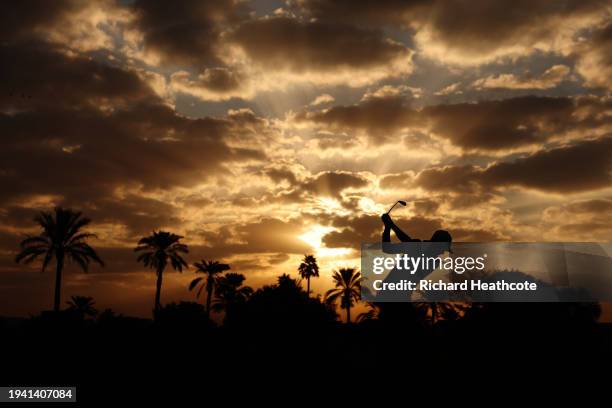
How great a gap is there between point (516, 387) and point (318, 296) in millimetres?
25914

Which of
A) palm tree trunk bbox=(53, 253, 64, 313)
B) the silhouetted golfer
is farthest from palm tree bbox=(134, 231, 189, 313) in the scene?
the silhouetted golfer

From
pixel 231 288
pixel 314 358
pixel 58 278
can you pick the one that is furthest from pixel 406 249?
pixel 231 288

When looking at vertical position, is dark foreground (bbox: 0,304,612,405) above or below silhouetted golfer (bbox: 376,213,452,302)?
below

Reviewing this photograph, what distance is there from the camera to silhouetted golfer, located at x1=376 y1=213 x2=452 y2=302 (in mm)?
11578

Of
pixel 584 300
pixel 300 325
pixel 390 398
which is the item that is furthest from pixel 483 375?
pixel 584 300

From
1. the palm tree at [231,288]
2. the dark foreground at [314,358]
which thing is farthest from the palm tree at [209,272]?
the dark foreground at [314,358]

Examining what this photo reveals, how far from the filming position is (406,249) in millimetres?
12234

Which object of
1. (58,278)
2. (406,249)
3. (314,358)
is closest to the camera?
(406,249)

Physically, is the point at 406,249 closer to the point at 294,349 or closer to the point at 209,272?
the point at 294,349

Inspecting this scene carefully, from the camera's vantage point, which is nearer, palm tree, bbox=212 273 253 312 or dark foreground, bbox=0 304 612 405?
dark foreground, bbox=0 304 612 405

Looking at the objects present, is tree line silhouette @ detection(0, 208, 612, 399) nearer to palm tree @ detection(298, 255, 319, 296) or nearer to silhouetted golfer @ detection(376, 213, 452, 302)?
silhouetted golfer @ detection(376, 213, 452, 302)

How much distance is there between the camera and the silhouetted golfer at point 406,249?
11.6 metres

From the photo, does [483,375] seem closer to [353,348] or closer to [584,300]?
[353,348]

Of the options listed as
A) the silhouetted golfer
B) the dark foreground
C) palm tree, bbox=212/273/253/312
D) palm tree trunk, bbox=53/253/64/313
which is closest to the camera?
the silhouetted golfer
